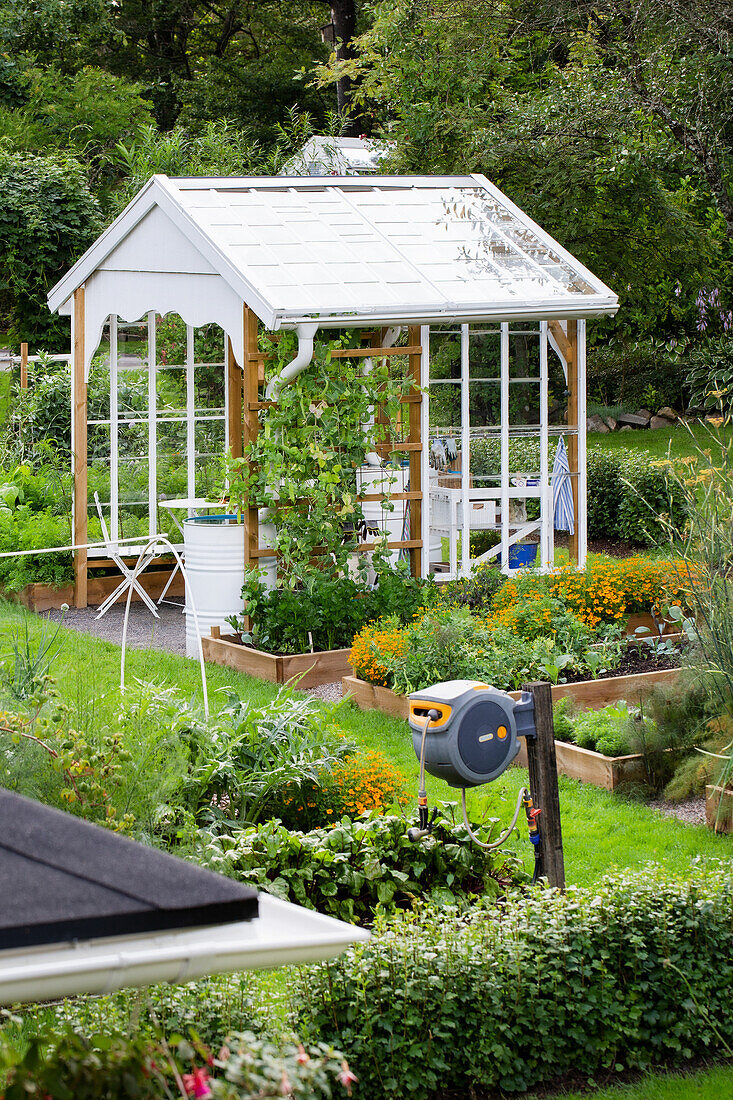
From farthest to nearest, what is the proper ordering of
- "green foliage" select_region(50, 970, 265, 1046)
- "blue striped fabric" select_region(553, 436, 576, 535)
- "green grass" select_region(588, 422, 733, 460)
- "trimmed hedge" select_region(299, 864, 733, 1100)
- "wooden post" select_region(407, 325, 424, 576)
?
"green grass" select_region(588, 422, 733, 460)
"blue striped fabric" select_region(553, 436, 576, 535)
"wooden post" select_region(407, 325, 424, 576)
"trimmed hedge" select_region(299, 864, 733, 1100)
"green foliage" select_region(50, 970, 265, 1046)

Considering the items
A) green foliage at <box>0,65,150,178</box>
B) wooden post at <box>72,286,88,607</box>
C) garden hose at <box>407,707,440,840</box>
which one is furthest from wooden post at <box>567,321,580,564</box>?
green foliage at <box>0,65,150,178</box>

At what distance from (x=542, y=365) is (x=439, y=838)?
635cm

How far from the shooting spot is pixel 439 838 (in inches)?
191

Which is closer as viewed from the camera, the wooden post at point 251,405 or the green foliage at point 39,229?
the wooden post at point 251,405

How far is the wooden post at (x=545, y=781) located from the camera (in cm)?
435

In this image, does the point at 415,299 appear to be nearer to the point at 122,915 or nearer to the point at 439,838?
the point at 439,838

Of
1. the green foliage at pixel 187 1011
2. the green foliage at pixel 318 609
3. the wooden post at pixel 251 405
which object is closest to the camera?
the green foliage at pixel 187 1011

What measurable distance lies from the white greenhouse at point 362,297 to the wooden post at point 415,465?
11mm

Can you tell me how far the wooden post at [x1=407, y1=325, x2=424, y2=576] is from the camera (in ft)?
32.0

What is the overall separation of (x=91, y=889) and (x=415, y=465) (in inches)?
320

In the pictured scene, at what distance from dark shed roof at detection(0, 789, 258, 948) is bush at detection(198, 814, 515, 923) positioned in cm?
249

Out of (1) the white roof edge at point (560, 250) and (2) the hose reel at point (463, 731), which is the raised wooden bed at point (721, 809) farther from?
(1) the white roof edge at point (560, 250)

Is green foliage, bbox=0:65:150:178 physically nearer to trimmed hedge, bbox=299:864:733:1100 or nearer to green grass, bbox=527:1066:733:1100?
trimmed hedge, bbox=299:864:733:1100

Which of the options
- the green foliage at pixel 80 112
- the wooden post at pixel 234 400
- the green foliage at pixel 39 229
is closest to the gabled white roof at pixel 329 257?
the wooden post at pixel 234 400
